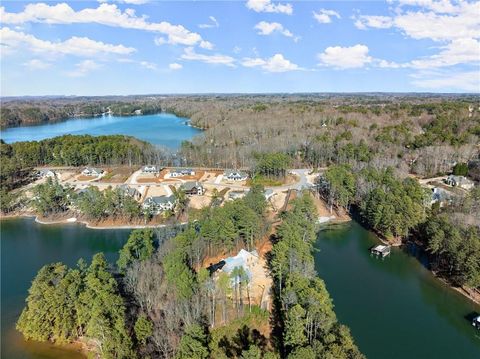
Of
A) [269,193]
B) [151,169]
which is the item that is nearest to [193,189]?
[269,193]

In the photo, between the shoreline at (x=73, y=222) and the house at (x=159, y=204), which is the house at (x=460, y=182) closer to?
the shoreline at (x=73, y=222)

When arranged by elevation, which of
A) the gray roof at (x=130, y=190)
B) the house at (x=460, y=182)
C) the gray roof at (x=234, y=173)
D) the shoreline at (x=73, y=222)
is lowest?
the shoreline at (x=73, y=222)

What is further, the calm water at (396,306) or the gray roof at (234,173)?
the gray roof at (234,173)

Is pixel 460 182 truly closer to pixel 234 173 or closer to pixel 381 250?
pixel 381 250

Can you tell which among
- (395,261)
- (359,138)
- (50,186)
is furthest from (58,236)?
(359,138)

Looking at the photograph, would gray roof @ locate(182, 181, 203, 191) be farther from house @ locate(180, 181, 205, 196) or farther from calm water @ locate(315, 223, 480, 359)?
calm water @ locate(315, 223, 480, 359)

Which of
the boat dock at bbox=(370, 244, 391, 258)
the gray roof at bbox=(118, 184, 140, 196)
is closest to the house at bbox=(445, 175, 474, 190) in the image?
the boat dock at bbox=(370, 244, 391, 258)

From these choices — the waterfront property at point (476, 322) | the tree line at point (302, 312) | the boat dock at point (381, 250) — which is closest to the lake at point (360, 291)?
Answer: the waterfront property at point (476, 322)
